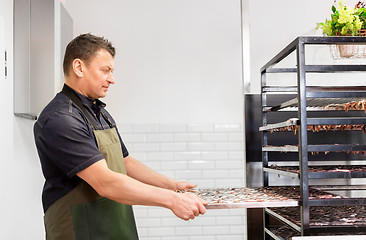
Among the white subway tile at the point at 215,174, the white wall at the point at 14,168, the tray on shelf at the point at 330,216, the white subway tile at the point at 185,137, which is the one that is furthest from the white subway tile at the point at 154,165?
the tray on shelf at the point at 330,216

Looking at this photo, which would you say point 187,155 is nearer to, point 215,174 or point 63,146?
point 215,174

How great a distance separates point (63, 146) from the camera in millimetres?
1854

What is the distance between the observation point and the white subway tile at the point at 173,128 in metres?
3.67

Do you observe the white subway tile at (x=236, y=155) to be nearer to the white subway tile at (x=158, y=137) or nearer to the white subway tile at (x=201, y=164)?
the white subway tile at (x=201, y=164)

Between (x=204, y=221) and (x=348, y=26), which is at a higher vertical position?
(x=348, y=26)

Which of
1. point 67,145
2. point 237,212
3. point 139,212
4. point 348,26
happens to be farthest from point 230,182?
point 67,145

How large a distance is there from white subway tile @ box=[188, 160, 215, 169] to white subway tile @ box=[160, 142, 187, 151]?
0.47 feet

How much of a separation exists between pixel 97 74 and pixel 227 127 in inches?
72.3

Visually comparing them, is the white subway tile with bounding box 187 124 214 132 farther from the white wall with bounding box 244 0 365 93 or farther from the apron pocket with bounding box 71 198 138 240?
the apron pocket with bounding box 71 198 138 240

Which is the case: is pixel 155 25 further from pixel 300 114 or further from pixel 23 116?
pixel 300 114

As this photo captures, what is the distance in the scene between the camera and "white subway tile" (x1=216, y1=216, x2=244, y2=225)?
3650mm

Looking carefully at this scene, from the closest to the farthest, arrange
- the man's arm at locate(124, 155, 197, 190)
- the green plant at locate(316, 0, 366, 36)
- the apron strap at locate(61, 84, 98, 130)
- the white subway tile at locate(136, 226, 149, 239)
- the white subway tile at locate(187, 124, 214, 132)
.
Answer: the apron strap at locate(61, 84, 98, 130), the green plant at locate(316, 0, 366, 36), the man's arm at locate(124, 155, 197, 190), the white subway tile at locate(136, 226, 149, 239), the white subway tile at locate(187, 124, 214, 132)

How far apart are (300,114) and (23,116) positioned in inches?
64.3

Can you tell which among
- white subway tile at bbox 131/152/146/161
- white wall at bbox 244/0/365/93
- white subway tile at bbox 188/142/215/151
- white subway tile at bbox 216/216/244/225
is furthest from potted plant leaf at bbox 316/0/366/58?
white subway tile at bbox 131/152/146/161
